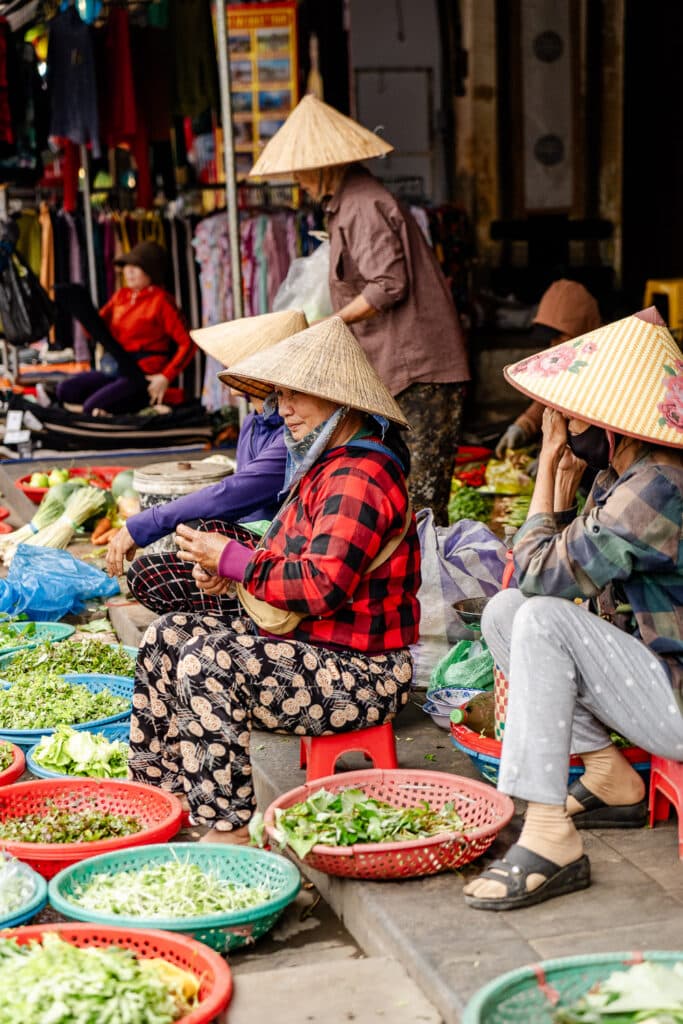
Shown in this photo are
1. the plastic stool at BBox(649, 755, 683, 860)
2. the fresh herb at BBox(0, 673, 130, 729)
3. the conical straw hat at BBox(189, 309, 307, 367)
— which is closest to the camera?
the plastic stool at BBox(649, 755, 683, 860)

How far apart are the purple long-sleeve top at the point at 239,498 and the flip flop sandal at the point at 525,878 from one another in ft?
5.55

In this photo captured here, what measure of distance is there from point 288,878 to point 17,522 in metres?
5.32

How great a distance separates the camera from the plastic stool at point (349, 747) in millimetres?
3494

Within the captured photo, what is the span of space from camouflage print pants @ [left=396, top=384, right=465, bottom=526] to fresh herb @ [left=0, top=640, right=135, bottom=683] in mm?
1461

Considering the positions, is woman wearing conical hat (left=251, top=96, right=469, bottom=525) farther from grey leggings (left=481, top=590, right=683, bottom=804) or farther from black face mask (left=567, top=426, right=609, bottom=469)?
grey leggings (left=481, top=590, right=683, bottom=804)

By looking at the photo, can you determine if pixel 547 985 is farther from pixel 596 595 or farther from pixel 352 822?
pixel 596 595

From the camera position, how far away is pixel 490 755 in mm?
3492

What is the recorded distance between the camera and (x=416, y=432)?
18.9 feet

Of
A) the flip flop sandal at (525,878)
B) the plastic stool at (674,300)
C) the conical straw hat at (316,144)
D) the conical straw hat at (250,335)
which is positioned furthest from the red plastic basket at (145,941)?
the plastic stool at (674,300)

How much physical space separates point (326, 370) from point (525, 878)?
135 centimetres

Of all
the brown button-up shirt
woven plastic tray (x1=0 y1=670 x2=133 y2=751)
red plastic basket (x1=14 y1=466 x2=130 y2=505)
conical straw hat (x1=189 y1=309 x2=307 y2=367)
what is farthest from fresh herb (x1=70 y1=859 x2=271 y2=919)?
red plastic basket (x1=14 y1=466 x2=130 y2=505)

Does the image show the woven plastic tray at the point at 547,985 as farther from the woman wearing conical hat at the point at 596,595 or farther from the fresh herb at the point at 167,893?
the fresh herb at the point at 167,893

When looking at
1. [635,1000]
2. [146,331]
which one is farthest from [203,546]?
[146,331]

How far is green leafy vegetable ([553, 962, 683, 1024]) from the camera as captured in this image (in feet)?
7.57
